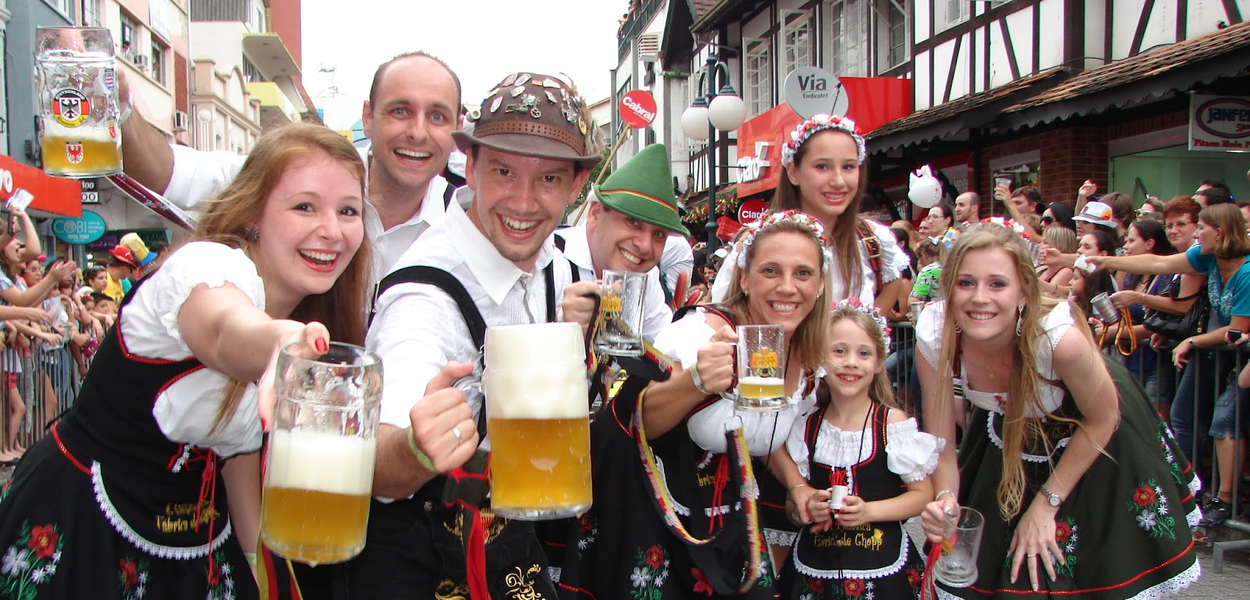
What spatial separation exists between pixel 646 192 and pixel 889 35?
41.4 ft

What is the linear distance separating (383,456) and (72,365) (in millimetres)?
8641

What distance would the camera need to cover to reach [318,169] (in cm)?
195

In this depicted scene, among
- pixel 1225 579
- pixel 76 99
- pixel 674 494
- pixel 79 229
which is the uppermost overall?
pixel 79 229

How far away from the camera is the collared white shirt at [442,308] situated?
180 cm

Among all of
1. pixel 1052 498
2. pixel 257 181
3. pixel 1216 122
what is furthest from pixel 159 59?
pixel 1052 498

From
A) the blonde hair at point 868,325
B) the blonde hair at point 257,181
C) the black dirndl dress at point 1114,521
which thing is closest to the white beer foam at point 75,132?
the blonde hair at point 257,181

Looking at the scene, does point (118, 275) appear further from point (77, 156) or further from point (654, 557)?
point (654, 557)

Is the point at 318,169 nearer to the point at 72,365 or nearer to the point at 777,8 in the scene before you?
the point at 72,365

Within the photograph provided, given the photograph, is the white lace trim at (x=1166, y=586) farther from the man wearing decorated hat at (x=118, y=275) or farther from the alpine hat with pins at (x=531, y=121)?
the man wearing decorated hat at (x=118, y=275)

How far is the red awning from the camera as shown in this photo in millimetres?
14945

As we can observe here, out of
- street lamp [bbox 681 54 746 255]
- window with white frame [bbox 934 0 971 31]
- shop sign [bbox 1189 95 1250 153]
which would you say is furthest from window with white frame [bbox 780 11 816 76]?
shop sign [bbox 1189 95 1250 153]

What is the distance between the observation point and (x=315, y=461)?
1327 millimetres

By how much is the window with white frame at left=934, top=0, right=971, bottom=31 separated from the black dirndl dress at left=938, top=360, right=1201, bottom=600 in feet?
33.0

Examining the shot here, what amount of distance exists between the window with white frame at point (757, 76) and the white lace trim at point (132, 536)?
18185mm
